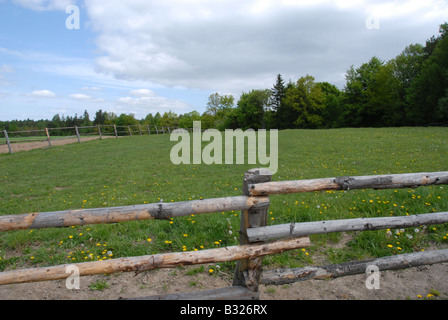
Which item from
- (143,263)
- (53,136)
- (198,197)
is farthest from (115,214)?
(53,136)

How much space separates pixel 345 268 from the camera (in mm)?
2955

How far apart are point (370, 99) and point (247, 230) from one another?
177 feet

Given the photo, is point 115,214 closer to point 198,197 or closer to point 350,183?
point 350,183

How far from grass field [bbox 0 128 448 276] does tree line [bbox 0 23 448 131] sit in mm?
27491

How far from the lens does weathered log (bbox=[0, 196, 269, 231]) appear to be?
247cm

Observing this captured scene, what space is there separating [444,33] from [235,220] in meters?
51.8

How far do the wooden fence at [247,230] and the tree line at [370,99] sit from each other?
34.6m

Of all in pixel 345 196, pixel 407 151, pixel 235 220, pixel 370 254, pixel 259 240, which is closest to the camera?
pixel 259 240

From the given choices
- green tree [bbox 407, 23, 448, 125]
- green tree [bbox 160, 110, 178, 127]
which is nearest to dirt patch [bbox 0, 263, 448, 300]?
green tree [bbox 407, 23, 448, 125]

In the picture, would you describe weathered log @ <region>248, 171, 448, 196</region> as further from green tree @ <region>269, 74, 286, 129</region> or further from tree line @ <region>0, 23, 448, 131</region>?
green tree @ <region>269, 74, 286, 129</region>

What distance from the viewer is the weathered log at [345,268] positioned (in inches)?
112

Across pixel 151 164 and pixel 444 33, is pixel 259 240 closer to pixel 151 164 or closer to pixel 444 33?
pixel 151 164

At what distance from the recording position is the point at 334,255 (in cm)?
371
